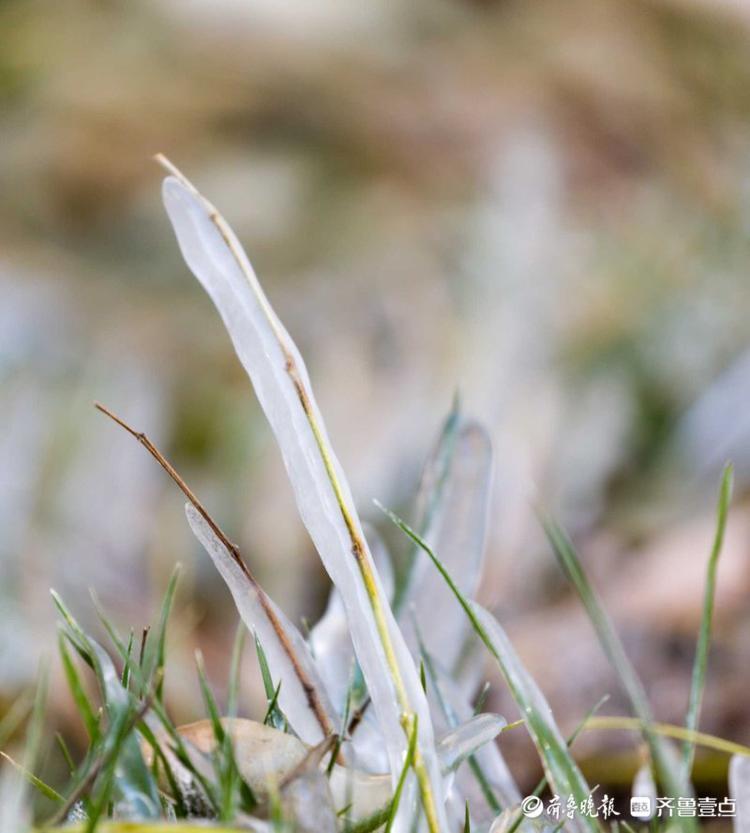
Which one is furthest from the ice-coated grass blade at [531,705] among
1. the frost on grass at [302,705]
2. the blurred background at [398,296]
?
the blurred background at [398,296]

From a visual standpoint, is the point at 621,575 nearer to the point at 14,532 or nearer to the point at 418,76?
the point at 14,532

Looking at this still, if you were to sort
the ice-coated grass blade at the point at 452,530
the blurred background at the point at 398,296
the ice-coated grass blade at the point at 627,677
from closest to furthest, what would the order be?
the ice-coated grass blade at the point at 627,677 → the ice-coated grass blade at the point at 452,530 → the blurred background at the point at 398,296

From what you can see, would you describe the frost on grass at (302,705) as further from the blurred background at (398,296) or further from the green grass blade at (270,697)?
the blurred background at (398,296)

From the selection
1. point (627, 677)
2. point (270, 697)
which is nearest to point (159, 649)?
point (270, 697)

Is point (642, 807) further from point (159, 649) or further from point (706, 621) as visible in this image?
point (159, 649)

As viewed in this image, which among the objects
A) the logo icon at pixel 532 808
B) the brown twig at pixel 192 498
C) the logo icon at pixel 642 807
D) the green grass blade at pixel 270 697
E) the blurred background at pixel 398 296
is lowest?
the logo icon at pixel 642 807

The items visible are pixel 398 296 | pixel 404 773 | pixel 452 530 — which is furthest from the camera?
pixel 398 296
